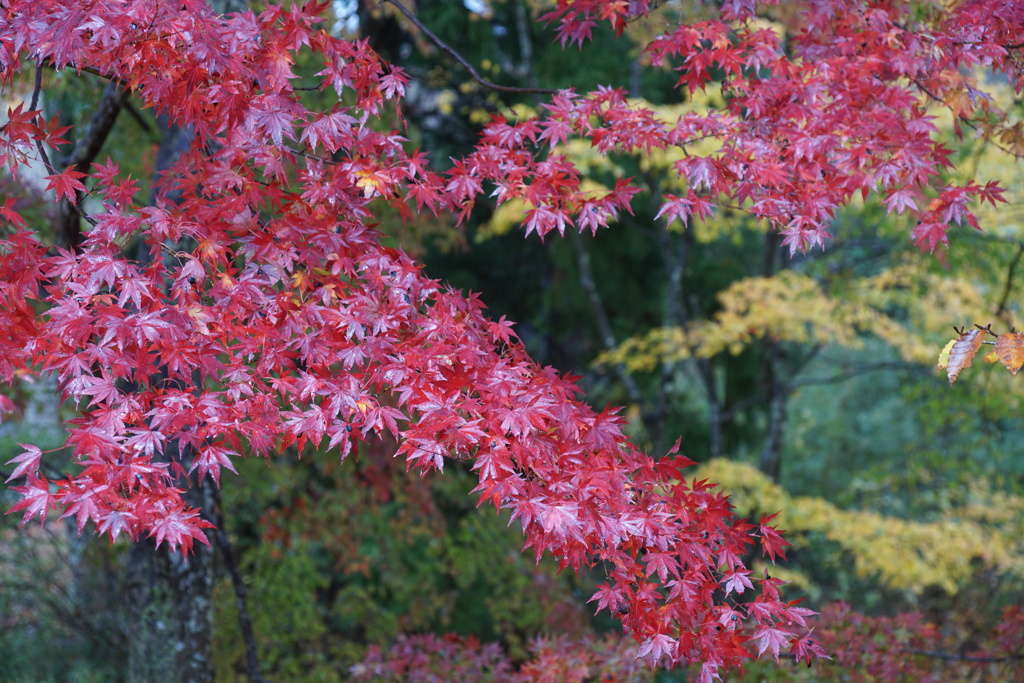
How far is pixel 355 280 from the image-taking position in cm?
235

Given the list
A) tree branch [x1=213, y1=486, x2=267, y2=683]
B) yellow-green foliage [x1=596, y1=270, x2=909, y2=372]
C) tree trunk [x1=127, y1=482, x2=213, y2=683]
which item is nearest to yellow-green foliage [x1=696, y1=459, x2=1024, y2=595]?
yellow-green foliage [x1=596, y1=270, x2=909, y2=372]

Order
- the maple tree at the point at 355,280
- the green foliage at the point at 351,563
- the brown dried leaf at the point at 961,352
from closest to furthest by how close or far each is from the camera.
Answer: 1. the maple tree at the point at 355,280
2. the brown dried leaf at the point at 961,352
3. the green foliage at the point at 351,563

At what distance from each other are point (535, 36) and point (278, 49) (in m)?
6.64

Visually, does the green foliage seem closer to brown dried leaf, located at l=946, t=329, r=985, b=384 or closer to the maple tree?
the maple tree

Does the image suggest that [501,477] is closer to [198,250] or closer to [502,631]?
[198,250]

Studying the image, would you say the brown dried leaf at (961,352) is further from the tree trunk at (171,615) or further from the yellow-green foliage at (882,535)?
the yellow-green foliage at (882,535)

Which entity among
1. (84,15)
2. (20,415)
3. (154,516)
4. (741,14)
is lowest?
(20,415)

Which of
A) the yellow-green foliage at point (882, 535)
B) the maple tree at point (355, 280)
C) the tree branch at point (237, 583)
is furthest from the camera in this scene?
the yellow-green foliage at point (882, 535)

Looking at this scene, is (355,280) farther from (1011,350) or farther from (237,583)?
(237,583)

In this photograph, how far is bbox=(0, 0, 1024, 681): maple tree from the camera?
195 centimetres

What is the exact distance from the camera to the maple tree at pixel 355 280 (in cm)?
195

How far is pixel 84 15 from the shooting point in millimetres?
1973

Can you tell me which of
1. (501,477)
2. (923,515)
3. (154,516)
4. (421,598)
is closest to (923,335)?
(923,515)

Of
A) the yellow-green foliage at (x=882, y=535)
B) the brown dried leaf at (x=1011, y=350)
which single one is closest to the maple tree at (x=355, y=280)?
the brown dried leaf at (x=1011, y=350)
